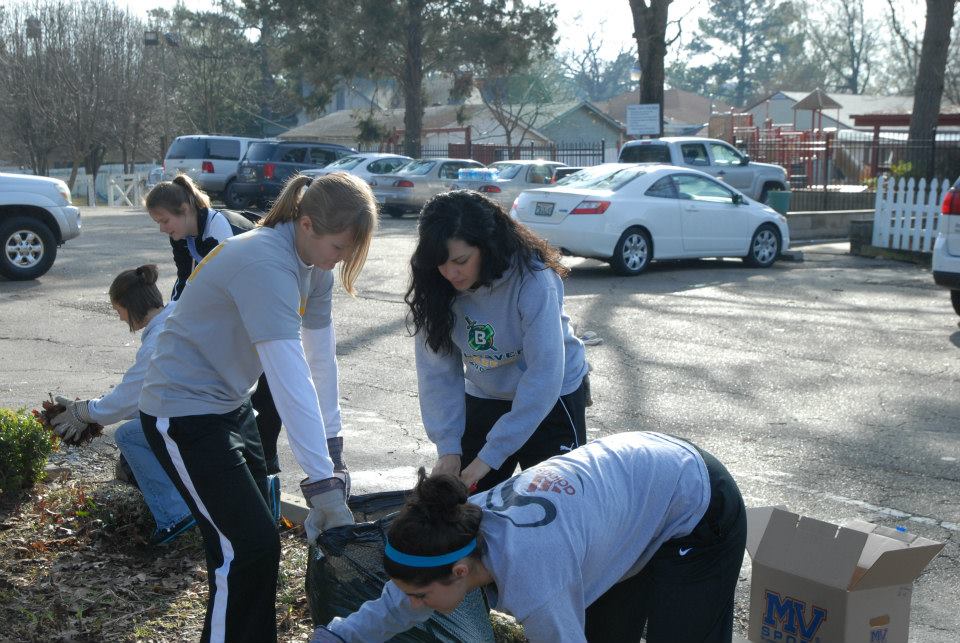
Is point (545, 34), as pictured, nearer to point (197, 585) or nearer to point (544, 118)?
point (544, 118)

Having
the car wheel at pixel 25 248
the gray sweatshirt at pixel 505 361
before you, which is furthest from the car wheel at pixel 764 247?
the gray sweatshirt at pixel 505 361

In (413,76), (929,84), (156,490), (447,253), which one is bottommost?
(156,490)

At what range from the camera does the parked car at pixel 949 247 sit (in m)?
9.99

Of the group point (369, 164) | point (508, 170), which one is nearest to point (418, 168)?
point (369, 164)

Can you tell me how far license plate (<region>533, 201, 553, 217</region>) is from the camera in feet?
45.5

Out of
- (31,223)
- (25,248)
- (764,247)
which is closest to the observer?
(31,223)

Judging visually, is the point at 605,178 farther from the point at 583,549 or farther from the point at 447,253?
the point at 583,549

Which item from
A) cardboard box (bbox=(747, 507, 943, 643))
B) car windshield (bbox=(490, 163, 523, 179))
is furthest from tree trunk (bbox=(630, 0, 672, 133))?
cardboard box (bbox=(747, 507, 943, 643))

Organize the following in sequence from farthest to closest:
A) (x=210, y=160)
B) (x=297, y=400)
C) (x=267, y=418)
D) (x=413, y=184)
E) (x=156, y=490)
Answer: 1. (x=210, y=160)
2. (x=413, y=184)
3. (x=267, y=418)
4. (x=156, y=490)
5. (x=297, y=400)

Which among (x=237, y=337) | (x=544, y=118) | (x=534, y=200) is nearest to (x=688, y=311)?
(x=534, y=200)

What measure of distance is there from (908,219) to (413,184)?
11.5 m

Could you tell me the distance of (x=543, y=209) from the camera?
1396cm

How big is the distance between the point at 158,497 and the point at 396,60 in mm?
34474

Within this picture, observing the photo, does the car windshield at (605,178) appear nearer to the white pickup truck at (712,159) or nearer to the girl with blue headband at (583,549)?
the white pickup truck at (712,159)
